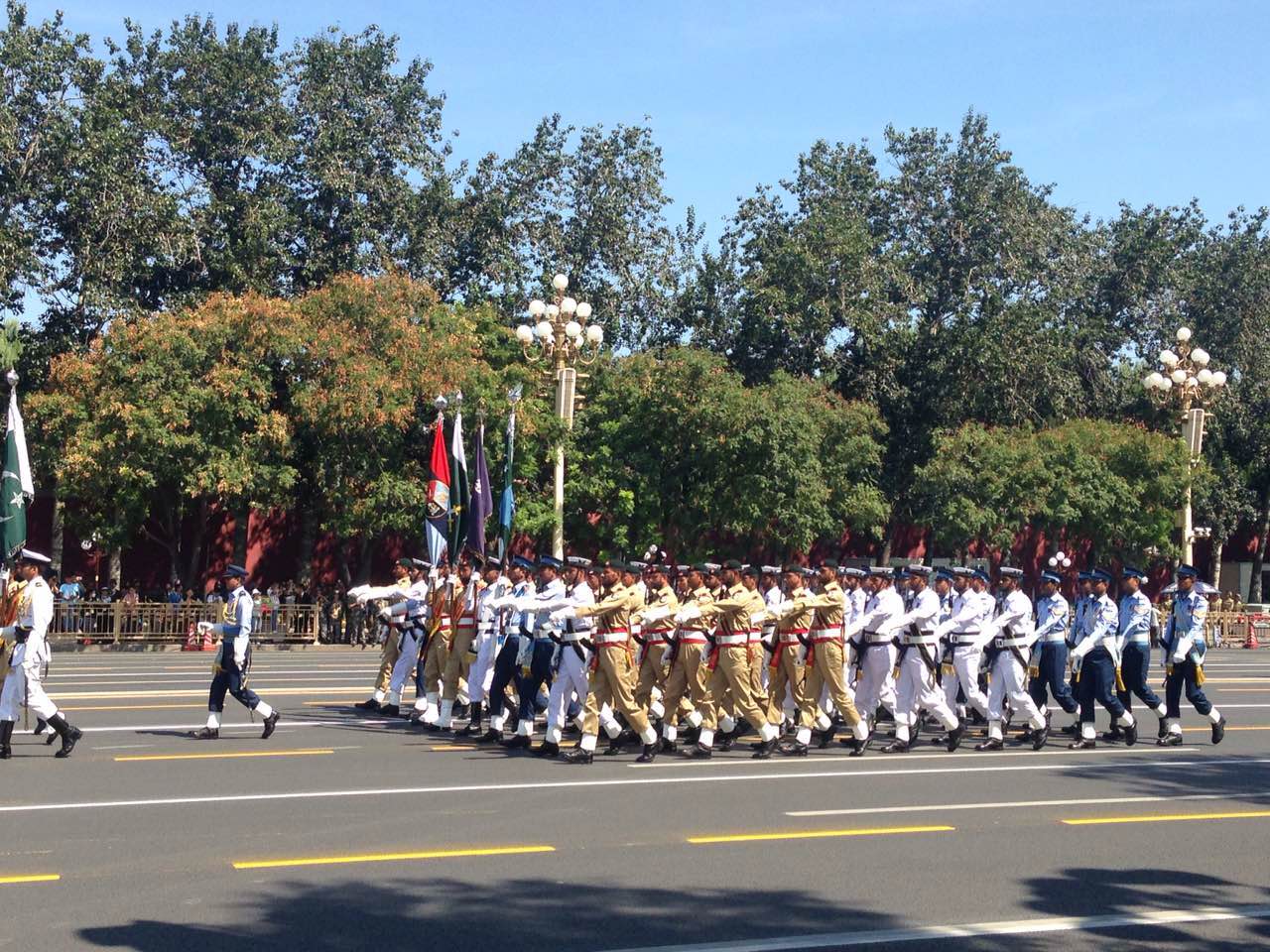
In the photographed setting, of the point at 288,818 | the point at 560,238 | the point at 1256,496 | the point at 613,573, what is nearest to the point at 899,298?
the point at 560,238

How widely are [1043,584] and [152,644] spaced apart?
2208cm

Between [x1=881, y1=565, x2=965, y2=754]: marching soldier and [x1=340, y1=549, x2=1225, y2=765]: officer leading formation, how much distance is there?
2cm

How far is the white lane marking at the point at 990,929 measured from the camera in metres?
7.65

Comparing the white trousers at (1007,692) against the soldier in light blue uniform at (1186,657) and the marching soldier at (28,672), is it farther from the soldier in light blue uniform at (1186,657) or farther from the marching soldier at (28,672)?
the marching soldier at (28,672)

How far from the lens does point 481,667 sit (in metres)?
16.8

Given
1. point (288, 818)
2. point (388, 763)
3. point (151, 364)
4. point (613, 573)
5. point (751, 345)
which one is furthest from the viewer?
point (751, 345)

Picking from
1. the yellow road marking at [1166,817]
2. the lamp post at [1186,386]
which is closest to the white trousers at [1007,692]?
the yellow road marking at [1166,817]

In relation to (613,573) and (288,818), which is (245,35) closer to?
(613,573)

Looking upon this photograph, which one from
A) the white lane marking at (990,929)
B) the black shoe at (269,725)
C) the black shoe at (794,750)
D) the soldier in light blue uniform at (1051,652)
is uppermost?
the soldier in light blue uniform at (1051,652)

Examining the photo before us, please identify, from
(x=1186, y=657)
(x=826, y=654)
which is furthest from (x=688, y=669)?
(x=1186, y=657)

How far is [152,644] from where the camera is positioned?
33594 mm

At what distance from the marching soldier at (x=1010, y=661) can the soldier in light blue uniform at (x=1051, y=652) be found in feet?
0.82

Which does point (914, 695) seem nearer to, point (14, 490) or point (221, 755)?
point (221, 755)

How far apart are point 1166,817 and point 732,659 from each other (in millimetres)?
4790
